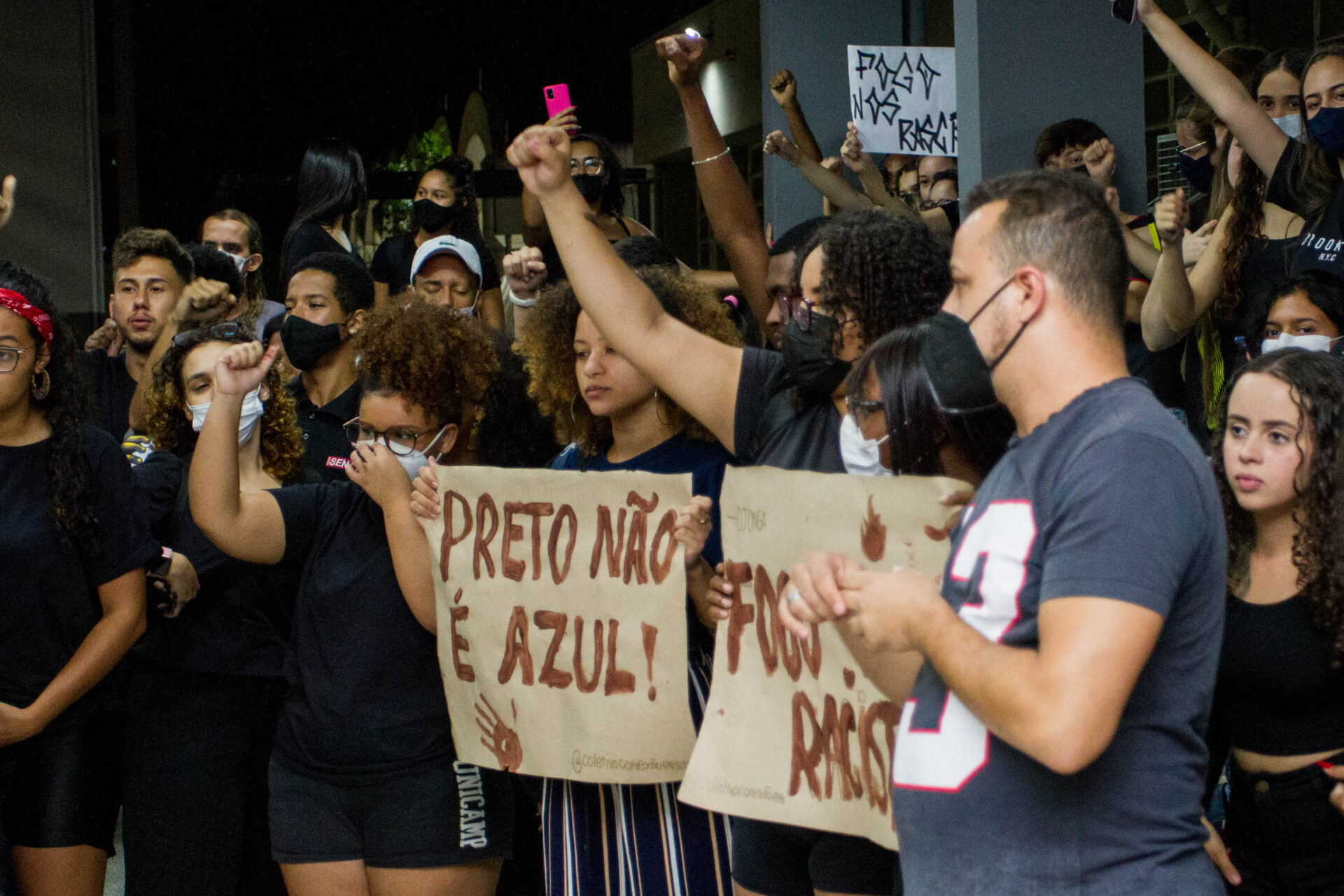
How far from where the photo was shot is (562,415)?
A: 346 cm

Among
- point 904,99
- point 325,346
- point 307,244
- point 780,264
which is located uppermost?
point 904,99

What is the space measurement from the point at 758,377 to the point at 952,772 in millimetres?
1140

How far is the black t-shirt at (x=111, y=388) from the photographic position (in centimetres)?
505

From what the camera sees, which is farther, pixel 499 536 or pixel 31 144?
pixel 31 144

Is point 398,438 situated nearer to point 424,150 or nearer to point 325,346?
point 325,346

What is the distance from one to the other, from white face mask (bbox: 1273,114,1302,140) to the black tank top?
2061 millimetres

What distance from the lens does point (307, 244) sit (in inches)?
240

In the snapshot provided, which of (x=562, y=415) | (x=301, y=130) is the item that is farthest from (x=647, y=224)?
(x=562, y=415)

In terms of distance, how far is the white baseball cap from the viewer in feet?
17.0

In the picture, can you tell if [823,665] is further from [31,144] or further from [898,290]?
[31,144]

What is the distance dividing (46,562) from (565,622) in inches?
55.0

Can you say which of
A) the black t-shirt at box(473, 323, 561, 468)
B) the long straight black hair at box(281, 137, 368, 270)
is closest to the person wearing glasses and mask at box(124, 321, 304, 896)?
the black t-shirt at box(473, 323, 561, 468)

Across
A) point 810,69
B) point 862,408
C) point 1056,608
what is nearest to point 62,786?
point 862,408

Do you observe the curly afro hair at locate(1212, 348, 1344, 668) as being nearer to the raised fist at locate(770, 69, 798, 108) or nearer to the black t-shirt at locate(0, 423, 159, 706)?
the black t-shirt at locate(0, 423, 159, 706)
